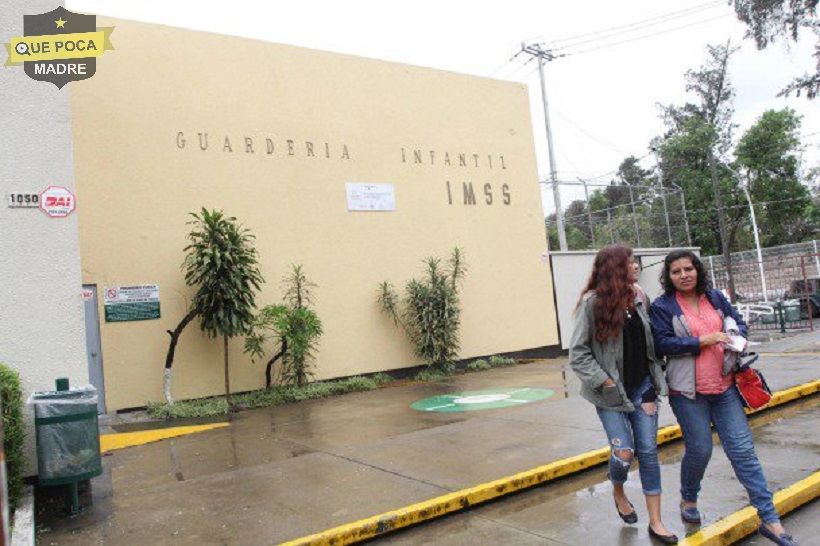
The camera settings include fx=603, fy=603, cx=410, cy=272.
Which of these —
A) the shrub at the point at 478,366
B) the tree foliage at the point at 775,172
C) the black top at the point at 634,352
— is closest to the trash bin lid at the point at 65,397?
the black top at the point at 634,352

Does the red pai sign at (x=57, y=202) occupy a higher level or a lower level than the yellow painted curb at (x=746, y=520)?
higher

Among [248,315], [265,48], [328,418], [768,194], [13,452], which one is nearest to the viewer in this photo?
[13,452]

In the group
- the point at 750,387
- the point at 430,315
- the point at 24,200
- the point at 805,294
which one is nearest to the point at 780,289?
the point at 805,294

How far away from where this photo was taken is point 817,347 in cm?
1205

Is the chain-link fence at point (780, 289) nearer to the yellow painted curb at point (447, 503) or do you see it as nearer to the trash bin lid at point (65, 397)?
the yellow painted curb at point (447, 503)

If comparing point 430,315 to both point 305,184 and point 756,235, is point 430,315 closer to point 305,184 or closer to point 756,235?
point 305,184

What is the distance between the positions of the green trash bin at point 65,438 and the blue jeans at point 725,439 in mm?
4444

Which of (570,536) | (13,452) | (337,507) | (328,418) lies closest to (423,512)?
(337,507)

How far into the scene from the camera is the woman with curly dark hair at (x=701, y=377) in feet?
11.8

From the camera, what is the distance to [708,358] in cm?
369

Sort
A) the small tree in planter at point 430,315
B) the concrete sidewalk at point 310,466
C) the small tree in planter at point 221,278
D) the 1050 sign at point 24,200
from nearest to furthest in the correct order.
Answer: the concrete sidewalk at point 310,466
the 1050 sign at point 24,200
the small tree in planter at point 221,278
the small tree in planter at point 430,315

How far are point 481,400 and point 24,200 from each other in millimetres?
6351

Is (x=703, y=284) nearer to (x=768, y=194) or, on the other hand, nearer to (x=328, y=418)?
(x=328, y=418)

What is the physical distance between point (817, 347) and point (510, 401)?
751 centimetres
